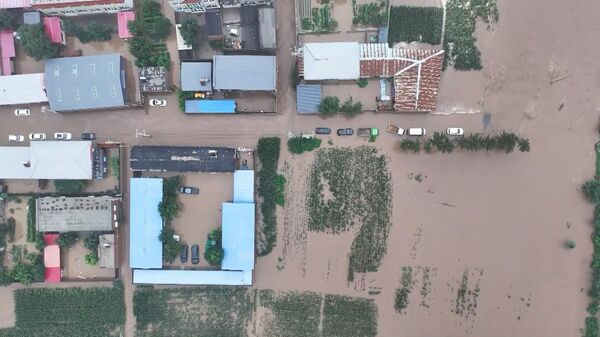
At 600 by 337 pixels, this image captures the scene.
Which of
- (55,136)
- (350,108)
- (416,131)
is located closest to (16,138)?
(55,136)

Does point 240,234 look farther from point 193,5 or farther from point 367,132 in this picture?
point 193,5

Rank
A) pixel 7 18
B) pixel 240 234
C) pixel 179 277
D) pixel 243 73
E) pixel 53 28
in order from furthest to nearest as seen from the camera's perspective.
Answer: pixel 179 277
pixel 53 28
pixel 7 18
pixel 240 234
pixel 243 73

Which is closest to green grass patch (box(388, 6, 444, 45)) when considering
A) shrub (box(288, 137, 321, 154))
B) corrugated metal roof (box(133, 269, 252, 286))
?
shrub (box(288, 137, 321, 154))

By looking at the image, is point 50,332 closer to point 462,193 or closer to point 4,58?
point 4,58

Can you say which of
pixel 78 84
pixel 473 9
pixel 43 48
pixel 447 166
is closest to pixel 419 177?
pixel 447 166

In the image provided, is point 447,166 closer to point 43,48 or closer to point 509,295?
point 509,295

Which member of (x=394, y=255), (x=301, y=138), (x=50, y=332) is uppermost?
(x=301, y=138)

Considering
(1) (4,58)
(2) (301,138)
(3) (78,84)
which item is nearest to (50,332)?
(3) (78,84)

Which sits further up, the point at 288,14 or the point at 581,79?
the point at 288,14
